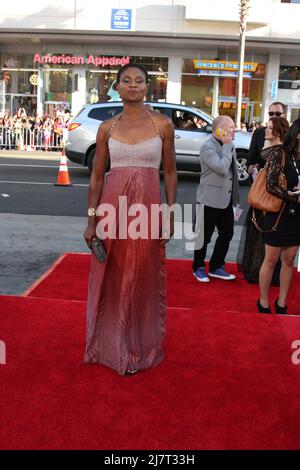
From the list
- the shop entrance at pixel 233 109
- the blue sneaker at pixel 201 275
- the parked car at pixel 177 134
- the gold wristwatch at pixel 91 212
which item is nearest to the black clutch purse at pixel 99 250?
the gold wristwatch at pixel 91 212

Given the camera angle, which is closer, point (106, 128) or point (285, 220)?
point (106, 128)

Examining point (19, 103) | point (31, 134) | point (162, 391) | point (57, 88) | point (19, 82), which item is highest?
point (19, 82)

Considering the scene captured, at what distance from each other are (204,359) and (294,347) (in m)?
0.63

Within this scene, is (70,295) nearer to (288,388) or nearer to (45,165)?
(288,388)

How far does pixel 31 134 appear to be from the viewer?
21016mm

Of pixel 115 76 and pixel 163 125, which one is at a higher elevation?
pixel 115 76

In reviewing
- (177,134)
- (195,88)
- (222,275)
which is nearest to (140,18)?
(195,88)

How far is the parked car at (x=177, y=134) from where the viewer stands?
1333 centimetres

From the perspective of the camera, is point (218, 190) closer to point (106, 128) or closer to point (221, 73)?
point (106, 128)

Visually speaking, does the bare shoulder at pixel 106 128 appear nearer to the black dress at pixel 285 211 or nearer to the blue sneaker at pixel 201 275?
the black dress at pixel 285 211

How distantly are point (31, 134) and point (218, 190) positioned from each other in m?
17.0

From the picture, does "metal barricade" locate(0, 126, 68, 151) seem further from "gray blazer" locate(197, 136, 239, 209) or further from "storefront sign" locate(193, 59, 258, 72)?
"gray blazer" locate(197, 136, 239, 209)

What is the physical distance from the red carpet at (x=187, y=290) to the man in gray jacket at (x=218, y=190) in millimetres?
188

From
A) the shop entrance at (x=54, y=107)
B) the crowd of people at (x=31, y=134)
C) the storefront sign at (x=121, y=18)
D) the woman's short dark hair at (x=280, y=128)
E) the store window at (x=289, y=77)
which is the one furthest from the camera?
the shop entrance at (x=54, y=107)
